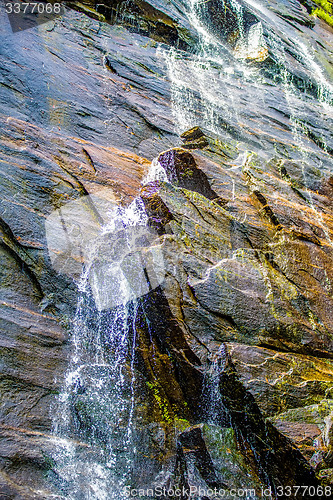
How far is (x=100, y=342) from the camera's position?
23.0 ft

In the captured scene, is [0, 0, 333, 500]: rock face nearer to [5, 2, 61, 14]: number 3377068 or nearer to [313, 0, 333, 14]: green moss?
[5, 2, 61, 14]: number 3377068

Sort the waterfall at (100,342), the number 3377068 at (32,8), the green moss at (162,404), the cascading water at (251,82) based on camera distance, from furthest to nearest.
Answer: the cascading water at (251,82) → the number 3377068 at (32,8) → the green moss at (162,404) → the waterfall at (100,342)

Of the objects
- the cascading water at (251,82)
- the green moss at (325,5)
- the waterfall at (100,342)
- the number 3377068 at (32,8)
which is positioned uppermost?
the green moss at (325,5)

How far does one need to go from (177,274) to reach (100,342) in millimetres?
2274

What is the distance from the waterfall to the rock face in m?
0.09

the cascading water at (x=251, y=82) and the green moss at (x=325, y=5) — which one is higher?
the green moss at (x=325, y=5)

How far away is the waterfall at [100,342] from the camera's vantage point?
6.00m

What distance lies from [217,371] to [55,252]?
14.6 ft

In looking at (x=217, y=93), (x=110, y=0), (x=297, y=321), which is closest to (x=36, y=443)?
(x=297, y=321)

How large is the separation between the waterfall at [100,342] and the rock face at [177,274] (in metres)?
0.09

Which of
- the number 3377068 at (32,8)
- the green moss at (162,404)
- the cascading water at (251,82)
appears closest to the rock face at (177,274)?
the green moss at (162,404)

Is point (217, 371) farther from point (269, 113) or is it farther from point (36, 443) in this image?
point (269, 113)

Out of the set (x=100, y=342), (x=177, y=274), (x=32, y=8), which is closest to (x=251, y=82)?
(x=32, y=8)

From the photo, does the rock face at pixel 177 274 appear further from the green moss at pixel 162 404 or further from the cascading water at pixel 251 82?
the cascading water at pixel 251 82
